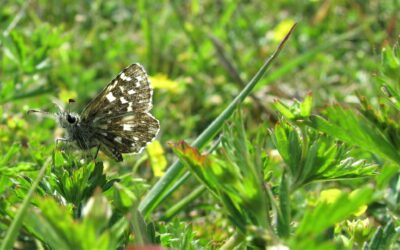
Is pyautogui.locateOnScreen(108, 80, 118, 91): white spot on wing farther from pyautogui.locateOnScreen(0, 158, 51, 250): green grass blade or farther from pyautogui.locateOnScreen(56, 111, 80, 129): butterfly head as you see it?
pyautogui.locateOnScreen(0, 158, 51, 250): green grass blade

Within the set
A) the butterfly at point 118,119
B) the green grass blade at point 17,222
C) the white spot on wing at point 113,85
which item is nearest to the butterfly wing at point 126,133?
the butterfly at point 118,119

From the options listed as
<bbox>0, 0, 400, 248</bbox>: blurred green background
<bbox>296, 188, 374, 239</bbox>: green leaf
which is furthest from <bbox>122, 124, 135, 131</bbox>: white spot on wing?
<bbox>296, 188, 374, 239</bbox>: green leaf

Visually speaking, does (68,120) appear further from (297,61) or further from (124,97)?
(297,61)

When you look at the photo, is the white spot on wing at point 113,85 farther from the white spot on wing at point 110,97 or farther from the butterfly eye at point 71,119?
the butterfly eye at point 71,119

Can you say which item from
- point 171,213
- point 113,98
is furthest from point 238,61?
point 171,213

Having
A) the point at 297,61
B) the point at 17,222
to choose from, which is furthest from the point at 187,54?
the point at 17,222

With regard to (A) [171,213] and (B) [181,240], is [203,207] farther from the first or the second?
(B) [181,240]
